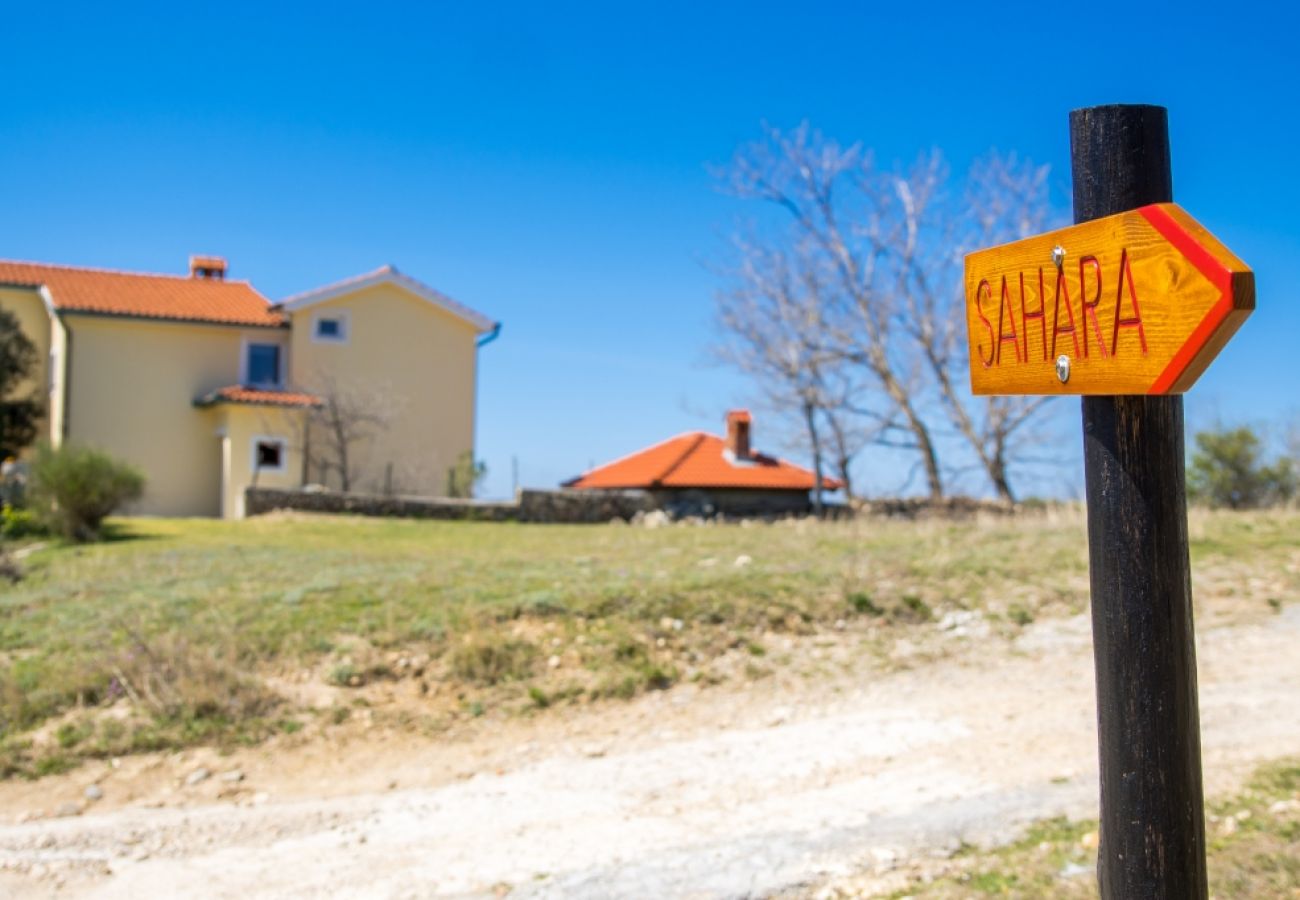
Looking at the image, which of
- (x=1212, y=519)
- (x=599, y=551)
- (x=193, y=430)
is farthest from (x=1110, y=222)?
(x=193, y=430)

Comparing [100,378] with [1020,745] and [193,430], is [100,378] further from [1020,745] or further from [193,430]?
[1020,745]

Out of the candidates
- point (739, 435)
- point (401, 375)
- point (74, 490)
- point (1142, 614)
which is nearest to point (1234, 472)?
point (739, 435)

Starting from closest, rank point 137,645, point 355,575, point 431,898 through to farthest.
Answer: point 431,898 → point 137,645 → point 355,575

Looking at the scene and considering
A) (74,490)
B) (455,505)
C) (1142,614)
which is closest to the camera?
(1142,614)

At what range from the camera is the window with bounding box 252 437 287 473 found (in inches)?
1152

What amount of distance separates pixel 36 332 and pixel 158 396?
4.35m

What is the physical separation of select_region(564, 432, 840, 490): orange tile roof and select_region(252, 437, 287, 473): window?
28.2ft

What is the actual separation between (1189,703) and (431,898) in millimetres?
3534

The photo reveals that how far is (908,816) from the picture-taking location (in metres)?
5.84

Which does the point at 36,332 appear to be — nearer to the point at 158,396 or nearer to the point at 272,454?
the point at 158,396

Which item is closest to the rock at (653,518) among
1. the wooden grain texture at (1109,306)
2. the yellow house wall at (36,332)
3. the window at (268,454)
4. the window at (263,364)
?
the window at (268,454)

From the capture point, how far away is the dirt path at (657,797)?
5.29 meters

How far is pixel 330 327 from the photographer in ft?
104

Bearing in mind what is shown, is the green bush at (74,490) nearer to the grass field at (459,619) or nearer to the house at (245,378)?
the grass field at (459,619)
